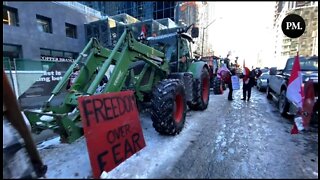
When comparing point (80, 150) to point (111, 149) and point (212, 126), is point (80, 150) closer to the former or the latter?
point (111, 149)

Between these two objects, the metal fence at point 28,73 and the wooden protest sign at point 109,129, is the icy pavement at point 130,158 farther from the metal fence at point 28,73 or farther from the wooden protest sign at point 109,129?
the metal fence at point 28,73

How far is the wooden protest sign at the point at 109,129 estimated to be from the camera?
324 cm

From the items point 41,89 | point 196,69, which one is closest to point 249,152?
point 196,69

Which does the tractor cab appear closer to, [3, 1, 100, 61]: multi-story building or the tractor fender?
the tractor fender

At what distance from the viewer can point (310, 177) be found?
342 cm

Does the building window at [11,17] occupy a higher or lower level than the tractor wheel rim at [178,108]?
higher

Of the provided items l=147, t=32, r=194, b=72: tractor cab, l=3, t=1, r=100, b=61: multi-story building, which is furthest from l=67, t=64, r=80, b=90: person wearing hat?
l=3, t=1, r=100, b=61: multi-story building

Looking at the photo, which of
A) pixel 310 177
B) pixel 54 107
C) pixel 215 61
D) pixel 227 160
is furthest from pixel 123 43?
pixel 215 61

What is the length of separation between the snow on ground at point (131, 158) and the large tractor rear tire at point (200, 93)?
2.23m

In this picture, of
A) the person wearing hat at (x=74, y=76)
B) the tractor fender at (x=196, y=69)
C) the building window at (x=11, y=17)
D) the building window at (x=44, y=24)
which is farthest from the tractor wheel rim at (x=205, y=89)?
the building window at (x=44, y=24)

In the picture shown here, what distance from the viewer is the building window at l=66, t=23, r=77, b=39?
24.9 meters

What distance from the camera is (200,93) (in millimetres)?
7805

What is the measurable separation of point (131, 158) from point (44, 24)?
22333mm

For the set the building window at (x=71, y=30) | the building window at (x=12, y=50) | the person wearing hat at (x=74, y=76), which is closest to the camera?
the person wearing hat at (x=74, y=76)
